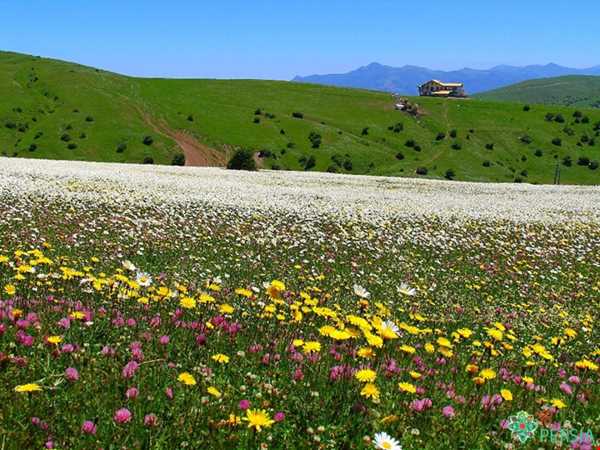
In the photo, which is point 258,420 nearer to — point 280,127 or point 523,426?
point 523,426

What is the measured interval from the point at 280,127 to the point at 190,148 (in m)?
25.3

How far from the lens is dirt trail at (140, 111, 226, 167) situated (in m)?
97.8

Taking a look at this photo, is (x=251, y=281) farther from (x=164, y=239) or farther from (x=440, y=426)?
(x=440, y=426)

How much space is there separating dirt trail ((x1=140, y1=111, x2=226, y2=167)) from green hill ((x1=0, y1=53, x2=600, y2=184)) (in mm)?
476

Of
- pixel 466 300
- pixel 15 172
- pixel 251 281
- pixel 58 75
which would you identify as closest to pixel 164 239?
pixel 251 281

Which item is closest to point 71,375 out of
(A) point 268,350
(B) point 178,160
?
(A) point 268,350

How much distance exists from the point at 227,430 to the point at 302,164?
10189cm

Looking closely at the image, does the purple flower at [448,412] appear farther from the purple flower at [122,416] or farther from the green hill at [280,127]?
the green hill at [280,127]

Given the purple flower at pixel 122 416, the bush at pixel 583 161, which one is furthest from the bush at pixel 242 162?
the bush at pixel 583 161

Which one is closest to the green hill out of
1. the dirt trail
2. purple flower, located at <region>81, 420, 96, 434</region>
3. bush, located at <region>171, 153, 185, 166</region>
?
the dirt trail

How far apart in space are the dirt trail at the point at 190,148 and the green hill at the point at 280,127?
48 cm

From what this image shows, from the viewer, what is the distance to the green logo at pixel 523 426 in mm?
4602

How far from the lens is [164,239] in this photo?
1567cm

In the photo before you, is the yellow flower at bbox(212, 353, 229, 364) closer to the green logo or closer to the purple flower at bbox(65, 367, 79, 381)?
the purple flower at bbox(65, 367, 79, 381)
